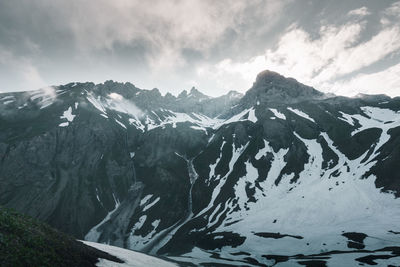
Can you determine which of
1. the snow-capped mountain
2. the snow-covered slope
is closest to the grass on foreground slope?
the snow-covered slope

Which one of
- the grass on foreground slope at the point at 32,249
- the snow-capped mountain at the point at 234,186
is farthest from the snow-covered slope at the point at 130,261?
the snow-capped mountain at the point at 234,186

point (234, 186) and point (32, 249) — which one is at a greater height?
point (234, 186)

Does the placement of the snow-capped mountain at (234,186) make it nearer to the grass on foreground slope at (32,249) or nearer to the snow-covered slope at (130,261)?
the snow-covered slope at (130,261)

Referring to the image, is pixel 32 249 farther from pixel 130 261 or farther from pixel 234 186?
pixel 234 186

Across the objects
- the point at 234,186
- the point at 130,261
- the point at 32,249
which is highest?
the point at 234,186

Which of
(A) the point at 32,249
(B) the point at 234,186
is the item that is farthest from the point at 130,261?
(B) the point at 234,186

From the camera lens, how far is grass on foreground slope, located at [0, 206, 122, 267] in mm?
20644

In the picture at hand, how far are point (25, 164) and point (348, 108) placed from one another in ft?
758

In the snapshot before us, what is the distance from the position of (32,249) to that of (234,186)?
396 ft

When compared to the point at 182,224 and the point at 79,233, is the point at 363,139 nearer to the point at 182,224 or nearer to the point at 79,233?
the point at 182,224

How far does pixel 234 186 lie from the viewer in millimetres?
136750

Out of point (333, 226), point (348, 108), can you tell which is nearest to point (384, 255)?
point (333, 226)

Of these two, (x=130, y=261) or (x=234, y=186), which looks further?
(x=234, y=186)

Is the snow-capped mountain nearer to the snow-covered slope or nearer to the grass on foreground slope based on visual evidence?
the snow-covered slope
